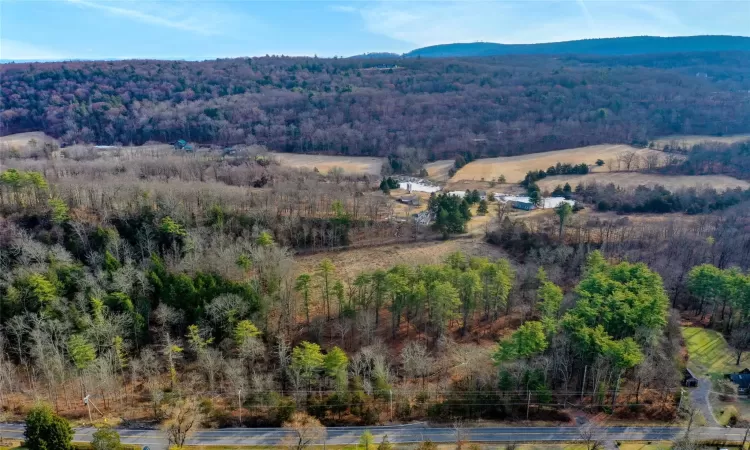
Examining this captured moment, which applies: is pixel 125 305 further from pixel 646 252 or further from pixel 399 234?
pixel 646 252

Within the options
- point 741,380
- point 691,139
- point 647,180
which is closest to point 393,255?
point 741,380

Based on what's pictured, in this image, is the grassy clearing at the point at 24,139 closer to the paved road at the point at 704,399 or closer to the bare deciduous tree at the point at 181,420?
the bare deciduous tree at the point at 181,420

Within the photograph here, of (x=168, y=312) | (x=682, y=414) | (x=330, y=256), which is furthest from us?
(x=330, y=256)

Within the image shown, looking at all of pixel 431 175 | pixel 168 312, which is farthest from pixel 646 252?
pixel 168 312

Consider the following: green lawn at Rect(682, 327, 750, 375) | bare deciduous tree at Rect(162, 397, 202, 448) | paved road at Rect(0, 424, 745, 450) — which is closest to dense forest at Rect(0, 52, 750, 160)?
green lawn at Rect(682, 327, 750, 375)

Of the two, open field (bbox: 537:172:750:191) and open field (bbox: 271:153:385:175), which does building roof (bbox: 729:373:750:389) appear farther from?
open field (bbox: 271:153:385:175)

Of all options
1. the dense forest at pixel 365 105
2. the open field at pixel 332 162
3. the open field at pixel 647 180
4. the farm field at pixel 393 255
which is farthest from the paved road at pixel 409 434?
the dense forest at pixel 365 105

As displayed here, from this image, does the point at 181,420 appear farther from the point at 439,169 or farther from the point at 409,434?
the point at 439,169
